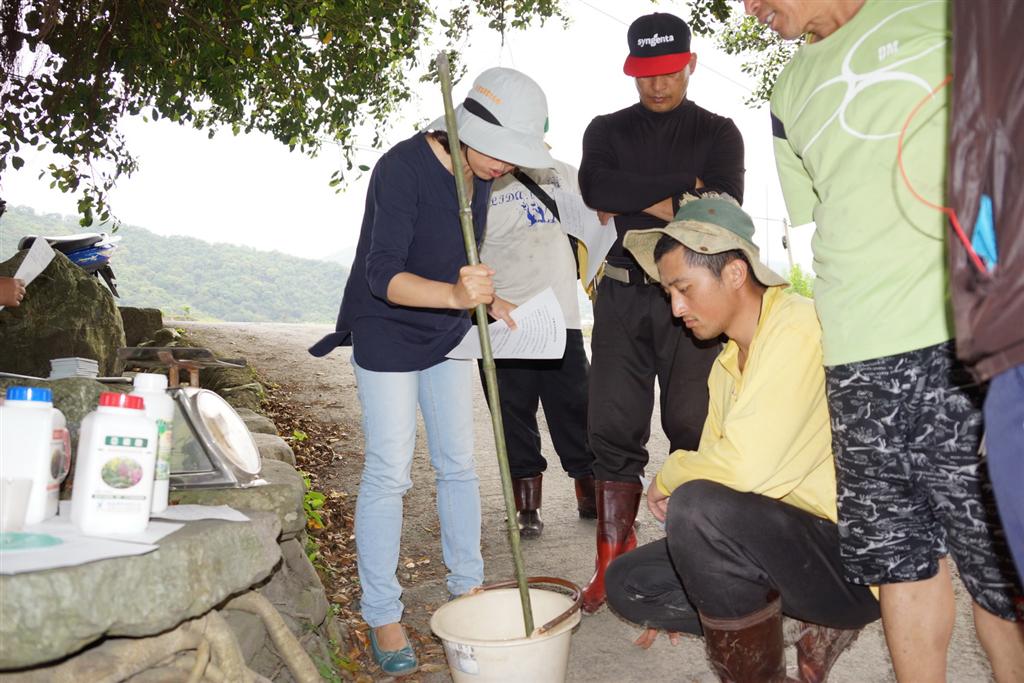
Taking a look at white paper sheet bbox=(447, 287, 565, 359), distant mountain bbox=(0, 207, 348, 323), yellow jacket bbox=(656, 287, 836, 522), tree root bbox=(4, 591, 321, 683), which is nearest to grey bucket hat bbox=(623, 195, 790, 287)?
yellow jacket bbox=(656, 287, 836, 522)

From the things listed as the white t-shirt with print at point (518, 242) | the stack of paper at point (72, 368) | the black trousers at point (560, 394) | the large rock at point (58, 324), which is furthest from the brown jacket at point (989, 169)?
the large rock at point (58, 324)

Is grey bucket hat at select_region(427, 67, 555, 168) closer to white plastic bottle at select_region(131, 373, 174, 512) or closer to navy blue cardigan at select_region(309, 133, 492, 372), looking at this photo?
navy blue cardigan at select_region(309, 133, 492, 372)

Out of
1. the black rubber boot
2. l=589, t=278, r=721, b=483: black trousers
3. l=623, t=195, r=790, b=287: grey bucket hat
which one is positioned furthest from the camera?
the black rubber boot

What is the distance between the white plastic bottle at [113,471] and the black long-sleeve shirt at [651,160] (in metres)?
2.19

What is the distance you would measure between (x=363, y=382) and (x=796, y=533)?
1.51 metres

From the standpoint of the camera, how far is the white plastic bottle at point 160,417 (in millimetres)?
2271

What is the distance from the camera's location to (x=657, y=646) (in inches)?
136

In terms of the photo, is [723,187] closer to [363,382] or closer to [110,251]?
[363,382]

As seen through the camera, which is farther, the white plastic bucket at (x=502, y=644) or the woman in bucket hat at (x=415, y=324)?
Result: the woman in bucket hat at (x=415, y=324)

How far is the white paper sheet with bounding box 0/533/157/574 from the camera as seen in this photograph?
1817mm

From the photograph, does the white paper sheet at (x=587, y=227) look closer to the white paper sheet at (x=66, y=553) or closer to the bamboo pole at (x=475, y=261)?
the bamboo pole at (x=475, y=261)

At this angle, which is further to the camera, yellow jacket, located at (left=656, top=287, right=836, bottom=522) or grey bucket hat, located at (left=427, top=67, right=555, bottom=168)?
grey bucket hat, located at (left=427, top=67, right=555, bottom=168)

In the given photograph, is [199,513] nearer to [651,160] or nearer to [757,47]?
[651,160]

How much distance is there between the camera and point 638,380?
3.79m
